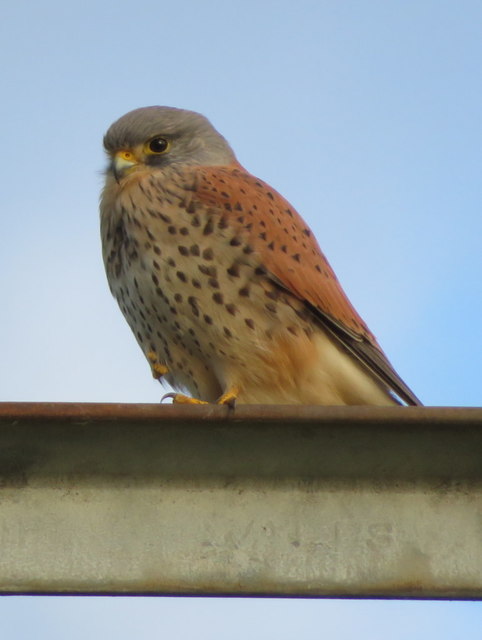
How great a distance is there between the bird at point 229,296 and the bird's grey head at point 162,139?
95mm

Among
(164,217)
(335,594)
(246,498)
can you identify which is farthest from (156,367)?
(335,594)

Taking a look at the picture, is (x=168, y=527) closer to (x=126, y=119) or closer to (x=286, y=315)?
(x=286, y=315)

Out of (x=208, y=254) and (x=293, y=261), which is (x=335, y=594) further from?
(x=293, y=261)

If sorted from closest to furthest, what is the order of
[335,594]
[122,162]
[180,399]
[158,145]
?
[335,594] → [180,399] → [122,162] → [158,145]

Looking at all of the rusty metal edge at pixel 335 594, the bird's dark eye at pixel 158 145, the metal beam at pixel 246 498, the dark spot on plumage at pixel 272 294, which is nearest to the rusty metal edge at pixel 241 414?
the metal beam at pixel 246 498

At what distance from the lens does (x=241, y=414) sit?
2629mm

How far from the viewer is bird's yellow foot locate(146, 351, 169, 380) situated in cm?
507

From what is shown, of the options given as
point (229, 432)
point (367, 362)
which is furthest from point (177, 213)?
point (229, 432)

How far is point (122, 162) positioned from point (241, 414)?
9.57 ft

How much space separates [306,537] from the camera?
265 centimetres

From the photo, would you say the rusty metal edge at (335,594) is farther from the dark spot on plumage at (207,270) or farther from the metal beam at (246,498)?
the dark spot on plumage at (207,270)

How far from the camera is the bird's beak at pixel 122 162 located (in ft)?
17.4

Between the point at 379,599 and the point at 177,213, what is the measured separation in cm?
258

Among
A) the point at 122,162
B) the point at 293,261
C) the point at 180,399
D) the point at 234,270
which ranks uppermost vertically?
the point at 122,162
